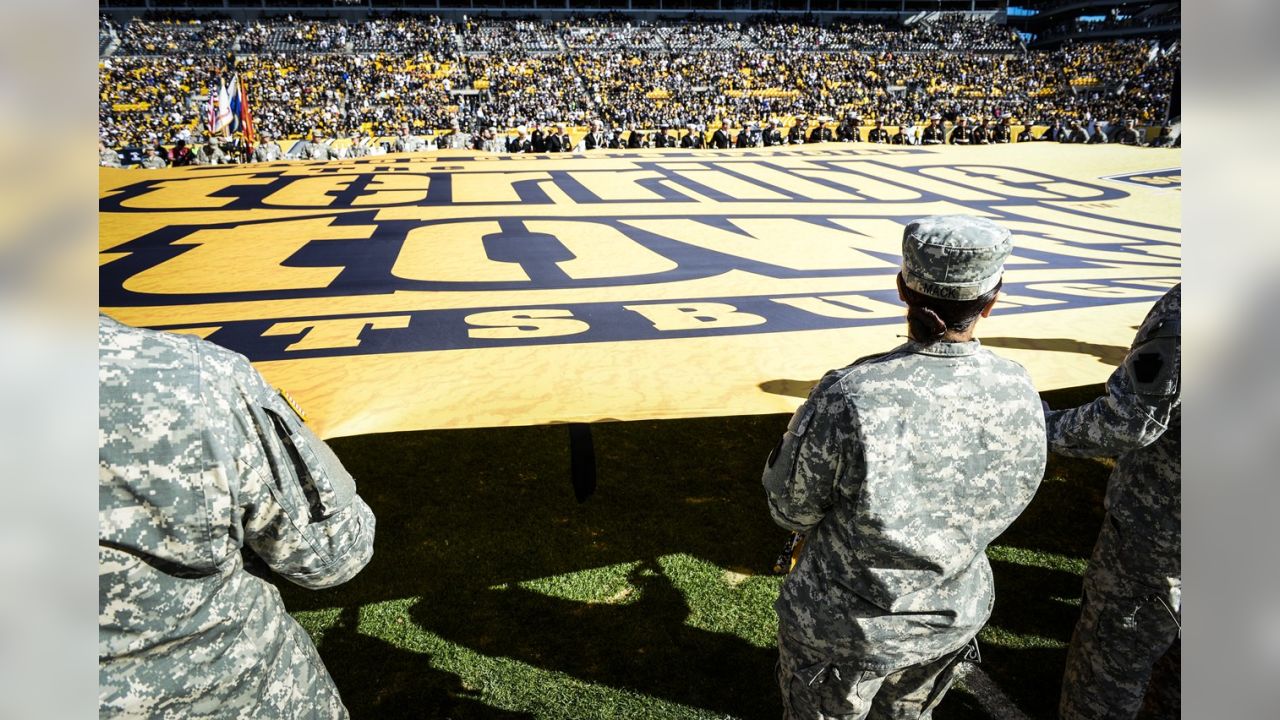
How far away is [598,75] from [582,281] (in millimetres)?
33190

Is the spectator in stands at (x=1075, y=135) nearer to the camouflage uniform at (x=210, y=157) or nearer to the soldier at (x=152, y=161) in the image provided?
the camouflage uniform at (x=210, y=157)

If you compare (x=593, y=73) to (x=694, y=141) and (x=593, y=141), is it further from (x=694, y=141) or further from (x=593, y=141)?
(x=593, y=141)

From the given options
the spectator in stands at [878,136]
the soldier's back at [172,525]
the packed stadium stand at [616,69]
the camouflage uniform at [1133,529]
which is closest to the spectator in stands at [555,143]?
the packed stadium stand at [616,69]

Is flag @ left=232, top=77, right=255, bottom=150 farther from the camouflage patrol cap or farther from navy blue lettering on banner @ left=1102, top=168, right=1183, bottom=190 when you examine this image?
the camouflage patrol cap

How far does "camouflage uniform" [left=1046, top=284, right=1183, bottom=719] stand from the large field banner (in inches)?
55.3

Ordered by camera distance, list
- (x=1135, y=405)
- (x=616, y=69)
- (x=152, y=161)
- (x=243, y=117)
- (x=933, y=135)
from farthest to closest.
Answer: (x=616, y=69), (x=933, y=135), (x=243, y=117), (x=152, y=161), (x=1135, y=405)

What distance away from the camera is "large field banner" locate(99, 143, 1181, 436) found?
3.62 metres

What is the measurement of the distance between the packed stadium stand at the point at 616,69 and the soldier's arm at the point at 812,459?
23.2m

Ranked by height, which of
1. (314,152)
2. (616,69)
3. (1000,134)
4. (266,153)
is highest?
(616,69)

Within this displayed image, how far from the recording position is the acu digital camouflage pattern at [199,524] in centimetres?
121

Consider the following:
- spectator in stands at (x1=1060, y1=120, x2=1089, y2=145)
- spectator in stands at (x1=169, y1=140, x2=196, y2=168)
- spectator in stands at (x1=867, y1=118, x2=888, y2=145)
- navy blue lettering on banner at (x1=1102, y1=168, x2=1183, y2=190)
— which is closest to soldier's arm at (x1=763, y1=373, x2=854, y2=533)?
navy blue lettering on banner at (x1=1102, y1=168, x2=1183, y2=190)

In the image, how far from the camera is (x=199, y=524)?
129 cm

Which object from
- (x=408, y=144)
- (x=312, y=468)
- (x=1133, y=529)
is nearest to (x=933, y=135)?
(x=408, y=144)

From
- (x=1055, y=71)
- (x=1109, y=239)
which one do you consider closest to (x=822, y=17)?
(x=1055, y=71)
